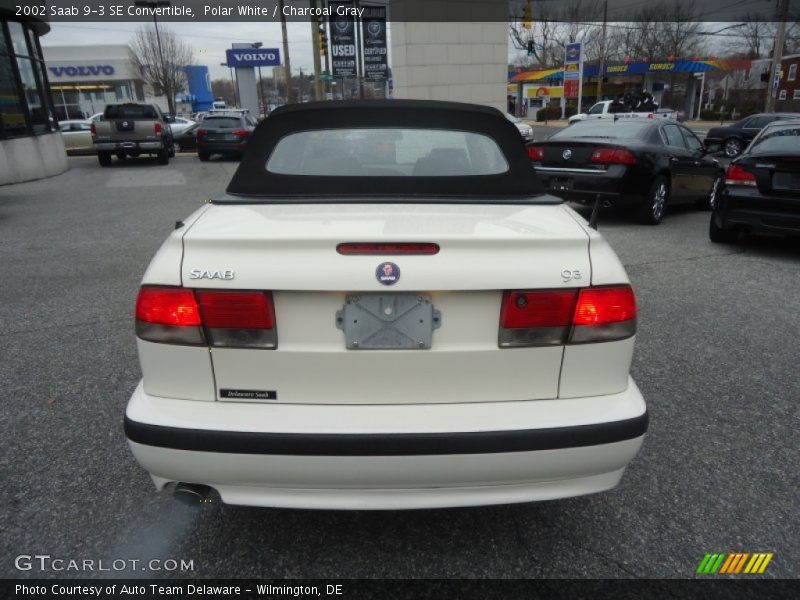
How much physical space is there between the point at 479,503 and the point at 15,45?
1735cm

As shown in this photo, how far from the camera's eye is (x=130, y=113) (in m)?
18.2

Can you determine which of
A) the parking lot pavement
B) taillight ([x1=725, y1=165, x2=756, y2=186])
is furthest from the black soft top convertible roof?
taillight ([x1=725, y1=165, x2=756, y2=186])

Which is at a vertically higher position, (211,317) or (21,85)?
(21,85)

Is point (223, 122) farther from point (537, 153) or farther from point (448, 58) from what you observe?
point (537, 153)

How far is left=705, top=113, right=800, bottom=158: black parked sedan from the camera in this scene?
2184cm

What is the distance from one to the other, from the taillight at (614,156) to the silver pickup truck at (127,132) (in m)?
14.3

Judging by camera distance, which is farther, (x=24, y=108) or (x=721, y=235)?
(x=24, y=108)

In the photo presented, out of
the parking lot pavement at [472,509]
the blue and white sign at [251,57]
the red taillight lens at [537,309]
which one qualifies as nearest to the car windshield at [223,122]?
the parking lot pavement at [472,509]

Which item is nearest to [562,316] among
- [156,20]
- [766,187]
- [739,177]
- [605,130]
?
[766,187]

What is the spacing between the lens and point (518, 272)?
1.94 meters

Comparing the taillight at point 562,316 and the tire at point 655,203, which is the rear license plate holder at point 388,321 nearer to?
the taillight at point 562,316

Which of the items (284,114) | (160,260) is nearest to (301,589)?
(160,260)

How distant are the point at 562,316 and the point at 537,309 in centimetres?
9

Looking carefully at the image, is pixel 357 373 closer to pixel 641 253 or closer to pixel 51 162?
pixel 641 253
